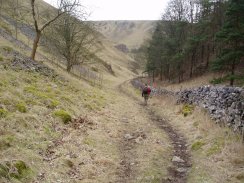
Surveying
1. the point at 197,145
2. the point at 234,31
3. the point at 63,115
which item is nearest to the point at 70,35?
the point at 234,31

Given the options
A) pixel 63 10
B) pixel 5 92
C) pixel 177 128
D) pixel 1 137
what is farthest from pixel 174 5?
pixel 1 137

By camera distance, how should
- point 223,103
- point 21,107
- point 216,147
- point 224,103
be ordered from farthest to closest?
point 223,103 < point 224,103 < point 21,107 < point 216,147

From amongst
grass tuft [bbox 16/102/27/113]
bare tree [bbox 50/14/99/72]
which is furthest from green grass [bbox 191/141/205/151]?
bare tree [bbox 50/14/99/72]

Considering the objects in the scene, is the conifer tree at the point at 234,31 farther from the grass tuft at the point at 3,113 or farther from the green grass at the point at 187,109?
the grass tuft at the point at 3,113

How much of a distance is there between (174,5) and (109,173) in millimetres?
48201

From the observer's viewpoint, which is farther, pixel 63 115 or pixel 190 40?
pixel 190 40

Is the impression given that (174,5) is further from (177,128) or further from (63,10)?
(177,128)

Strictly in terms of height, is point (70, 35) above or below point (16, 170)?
above

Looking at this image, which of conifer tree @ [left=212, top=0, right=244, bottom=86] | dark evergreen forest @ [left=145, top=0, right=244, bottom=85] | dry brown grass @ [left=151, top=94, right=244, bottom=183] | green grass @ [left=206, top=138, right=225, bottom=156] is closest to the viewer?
dry brown grass @ [left=151, top=94, right=244, bottom=183]

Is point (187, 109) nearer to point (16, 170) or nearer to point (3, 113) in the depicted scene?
point (3, 113)

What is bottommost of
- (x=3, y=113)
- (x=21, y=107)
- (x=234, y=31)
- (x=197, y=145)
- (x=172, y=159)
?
(x=172, y=159)

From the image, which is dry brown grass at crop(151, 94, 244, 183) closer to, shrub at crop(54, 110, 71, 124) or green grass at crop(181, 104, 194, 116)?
green grass at crop(181, 104, 194, 116)

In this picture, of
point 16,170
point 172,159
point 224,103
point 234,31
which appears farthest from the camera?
point 234,31

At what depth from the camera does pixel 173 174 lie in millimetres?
9672
